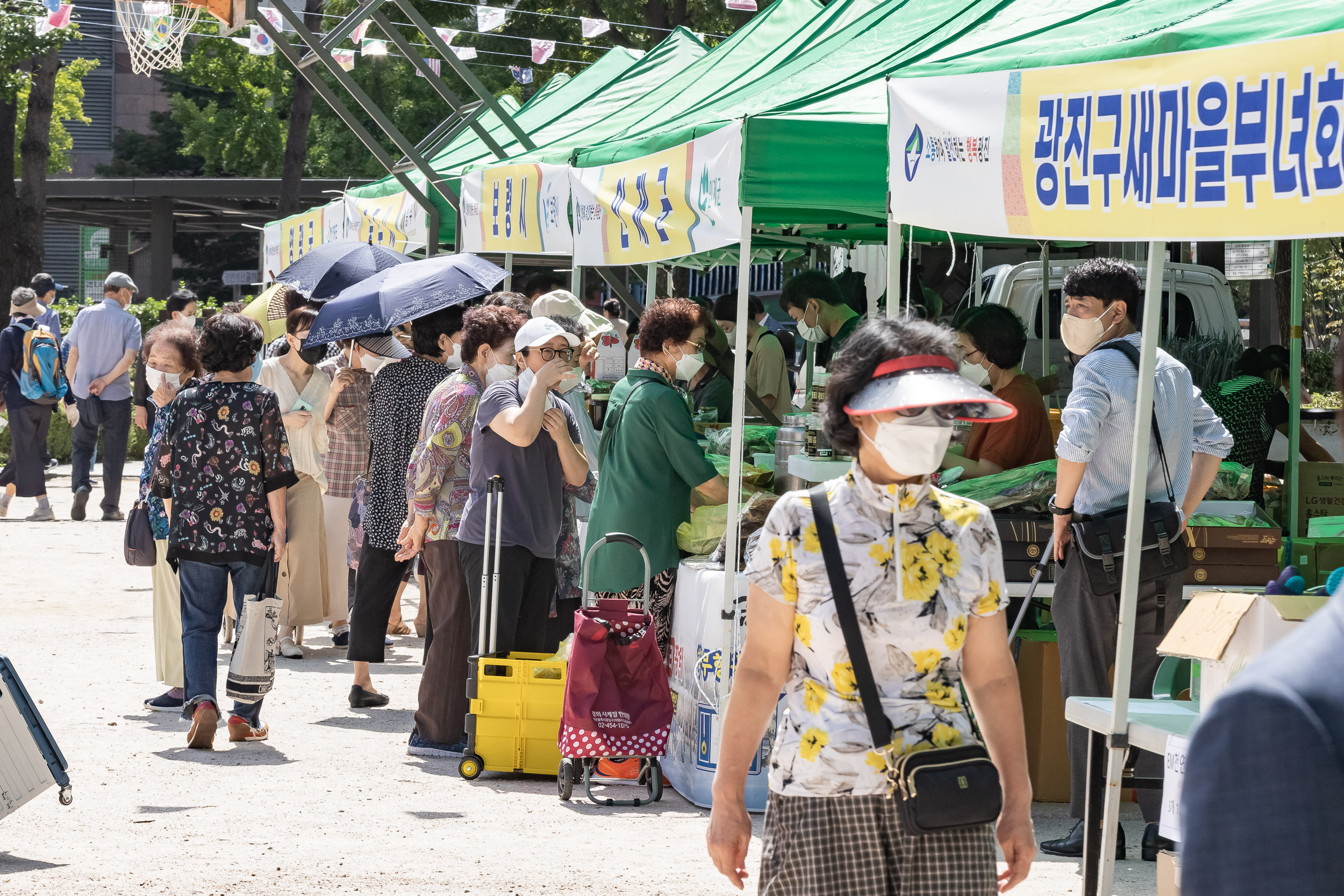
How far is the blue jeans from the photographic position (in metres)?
6.77

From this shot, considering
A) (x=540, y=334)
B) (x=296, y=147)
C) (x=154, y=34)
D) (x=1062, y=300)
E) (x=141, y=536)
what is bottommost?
(x=141, y=536)

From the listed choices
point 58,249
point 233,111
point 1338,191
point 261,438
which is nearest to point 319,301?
point 261,438

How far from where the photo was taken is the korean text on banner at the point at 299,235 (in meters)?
15.1

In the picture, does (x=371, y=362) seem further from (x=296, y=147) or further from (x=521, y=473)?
(x=296, y=147)

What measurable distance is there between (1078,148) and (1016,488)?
1.99 meters

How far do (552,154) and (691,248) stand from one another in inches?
124

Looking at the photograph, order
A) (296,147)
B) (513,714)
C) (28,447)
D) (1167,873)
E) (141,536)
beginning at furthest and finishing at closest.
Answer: (296,147) → (28,447) → (141,536) → (513,714) → (1167,873)

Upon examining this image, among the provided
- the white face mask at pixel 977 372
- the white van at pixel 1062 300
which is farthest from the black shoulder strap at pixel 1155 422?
the white van at pixel 1062 300

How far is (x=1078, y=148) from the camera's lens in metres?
4.18

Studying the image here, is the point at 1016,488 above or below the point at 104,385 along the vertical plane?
below

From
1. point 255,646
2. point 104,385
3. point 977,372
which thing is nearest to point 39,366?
point 104,385

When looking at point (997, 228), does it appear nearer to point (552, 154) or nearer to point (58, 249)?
point (552, 154)

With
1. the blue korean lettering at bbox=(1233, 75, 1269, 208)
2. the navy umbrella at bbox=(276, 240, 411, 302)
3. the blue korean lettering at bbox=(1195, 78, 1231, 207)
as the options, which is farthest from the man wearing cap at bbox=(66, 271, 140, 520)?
the blue korean lettering at bbox=(1233, 75, 1269, 208)

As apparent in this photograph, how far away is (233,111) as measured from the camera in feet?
137
